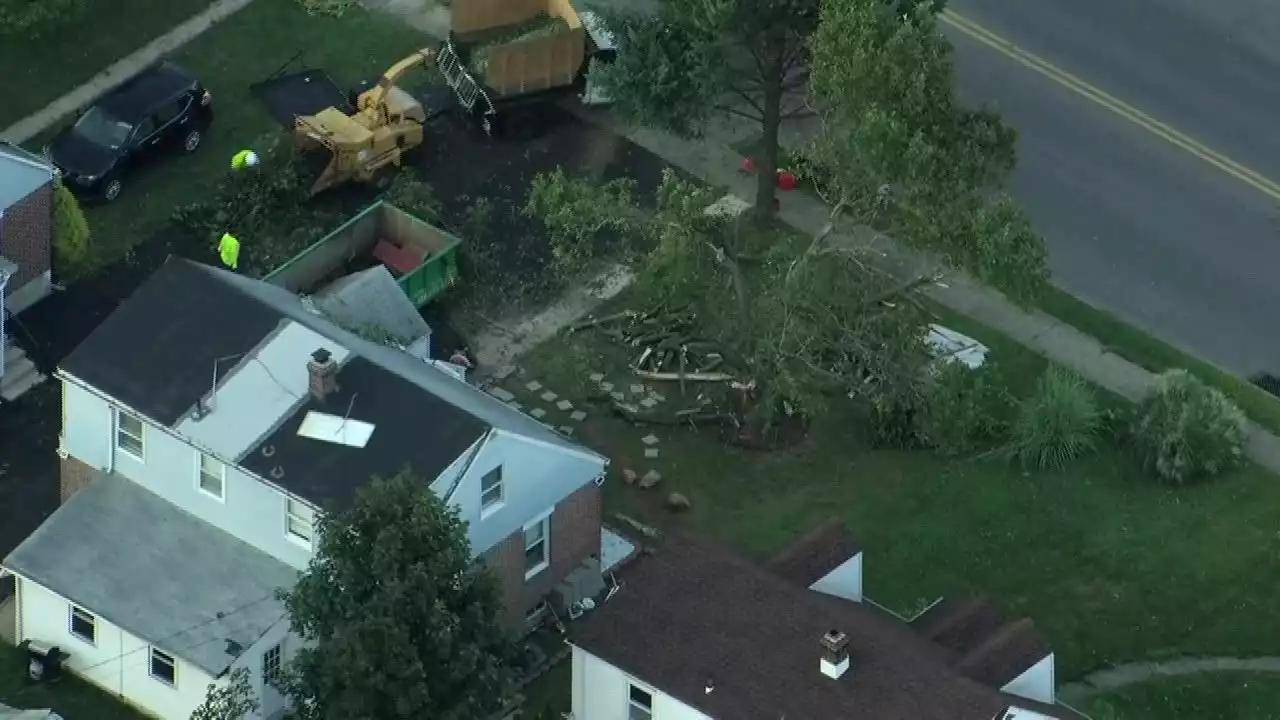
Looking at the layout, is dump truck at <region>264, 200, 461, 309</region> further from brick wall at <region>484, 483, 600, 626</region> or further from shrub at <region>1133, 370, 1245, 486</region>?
shrub at <region>1133, 370, 1245, 486</region>

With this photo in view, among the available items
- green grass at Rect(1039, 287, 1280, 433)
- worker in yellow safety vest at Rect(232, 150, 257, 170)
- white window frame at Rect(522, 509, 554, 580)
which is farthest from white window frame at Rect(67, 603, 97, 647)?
green grass at Rect(1039, 287, 1280, 433)

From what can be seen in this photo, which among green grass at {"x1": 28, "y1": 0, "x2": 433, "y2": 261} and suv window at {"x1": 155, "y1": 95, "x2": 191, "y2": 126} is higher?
suv window at {"x1": 155, "y1": 95, "x2": 191, "y2": 126}

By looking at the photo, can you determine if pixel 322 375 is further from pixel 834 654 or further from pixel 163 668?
pixel 834 654

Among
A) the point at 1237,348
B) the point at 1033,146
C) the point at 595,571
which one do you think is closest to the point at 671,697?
the point at 595,571

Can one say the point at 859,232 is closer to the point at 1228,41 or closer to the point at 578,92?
the point at 578,92

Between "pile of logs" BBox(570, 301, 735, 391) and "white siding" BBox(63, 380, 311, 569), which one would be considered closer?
"white siding" BBox(63, 380, 311, 569)

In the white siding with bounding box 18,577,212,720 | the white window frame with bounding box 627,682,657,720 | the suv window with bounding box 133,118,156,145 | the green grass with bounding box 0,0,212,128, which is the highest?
the white window frame with bounding box 627,682,657,720

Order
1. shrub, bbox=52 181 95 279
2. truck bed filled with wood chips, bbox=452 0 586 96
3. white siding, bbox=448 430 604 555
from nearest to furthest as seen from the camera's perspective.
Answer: white siding, bbox=448 430 604 555 < shrub, bbox=52 181 95 279 < truck bed filled with wood chips, bbox=452 0 586 96

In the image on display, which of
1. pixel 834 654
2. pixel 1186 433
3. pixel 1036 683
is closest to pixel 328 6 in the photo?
pixel 1186 433
